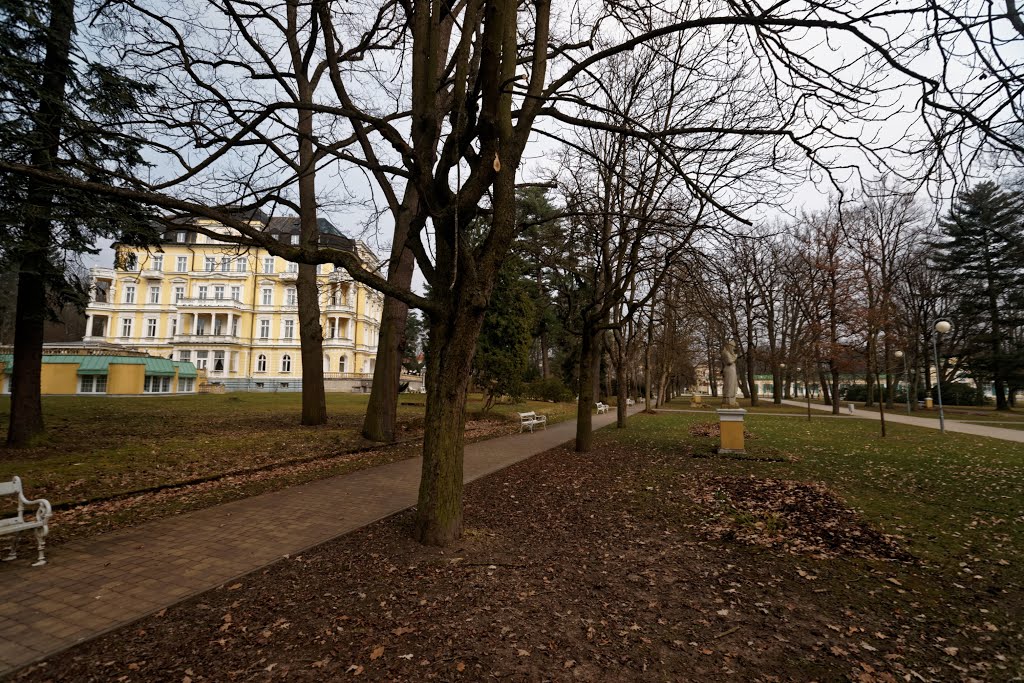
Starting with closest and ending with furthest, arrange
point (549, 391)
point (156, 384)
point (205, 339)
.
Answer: point (156, 384) → point (549, 391) → point (205, 339)

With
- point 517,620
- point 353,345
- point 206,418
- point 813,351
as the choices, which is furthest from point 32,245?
point 353,345

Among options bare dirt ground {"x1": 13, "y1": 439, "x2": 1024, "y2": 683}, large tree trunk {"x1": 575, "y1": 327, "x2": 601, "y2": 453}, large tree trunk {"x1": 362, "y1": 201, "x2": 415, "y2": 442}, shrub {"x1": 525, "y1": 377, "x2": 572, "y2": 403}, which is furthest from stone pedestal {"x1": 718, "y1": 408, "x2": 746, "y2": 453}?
shrub {"x1": 525, "y1": 377, "x2": 572, "y2": 403}

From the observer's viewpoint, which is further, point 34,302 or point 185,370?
point 185,370

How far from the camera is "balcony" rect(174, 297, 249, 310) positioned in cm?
5416

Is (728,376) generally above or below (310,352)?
below

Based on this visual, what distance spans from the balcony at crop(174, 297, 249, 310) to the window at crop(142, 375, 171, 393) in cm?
2546

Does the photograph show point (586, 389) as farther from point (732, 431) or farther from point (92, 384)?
point (92, 384)

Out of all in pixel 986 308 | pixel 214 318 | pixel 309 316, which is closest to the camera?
pixel 309 316

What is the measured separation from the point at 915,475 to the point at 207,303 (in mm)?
61350

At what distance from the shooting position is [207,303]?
54.1 m

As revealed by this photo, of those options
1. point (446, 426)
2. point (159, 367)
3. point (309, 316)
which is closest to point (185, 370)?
point (159, 367)

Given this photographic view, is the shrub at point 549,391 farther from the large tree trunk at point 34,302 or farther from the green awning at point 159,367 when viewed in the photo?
the large tree trunk at point 34,302

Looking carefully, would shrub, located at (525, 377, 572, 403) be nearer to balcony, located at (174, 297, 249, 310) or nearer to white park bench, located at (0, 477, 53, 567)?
white park bench, located at (0, 477, 53, 567)

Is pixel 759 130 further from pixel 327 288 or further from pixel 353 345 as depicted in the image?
pixel 353 345
